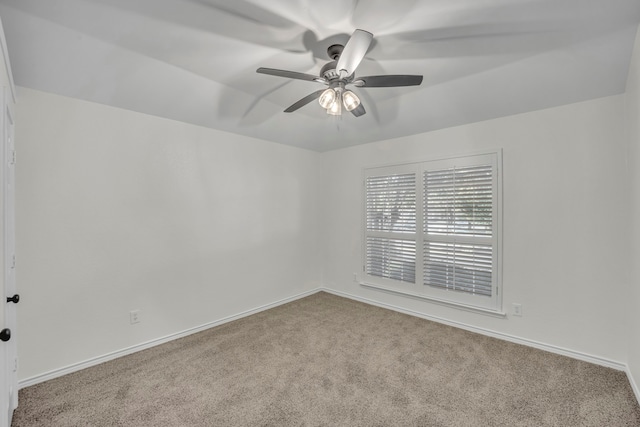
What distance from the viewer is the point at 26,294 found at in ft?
7.25

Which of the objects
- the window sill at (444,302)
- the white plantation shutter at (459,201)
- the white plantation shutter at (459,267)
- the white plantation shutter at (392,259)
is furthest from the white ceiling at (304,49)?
the window sill at (444,302)

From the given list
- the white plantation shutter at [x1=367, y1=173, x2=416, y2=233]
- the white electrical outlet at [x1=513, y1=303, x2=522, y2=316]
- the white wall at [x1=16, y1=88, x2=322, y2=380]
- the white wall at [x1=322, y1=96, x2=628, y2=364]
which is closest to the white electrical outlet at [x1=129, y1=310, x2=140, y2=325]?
the white wall at [x1=16, y1=88, x2=322, y2=380]

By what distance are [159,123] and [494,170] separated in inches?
138

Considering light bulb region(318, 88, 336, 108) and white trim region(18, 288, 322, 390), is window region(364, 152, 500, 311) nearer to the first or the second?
white trim region(18, 288, 322, 390)

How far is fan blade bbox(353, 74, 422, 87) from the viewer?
1.81 metres

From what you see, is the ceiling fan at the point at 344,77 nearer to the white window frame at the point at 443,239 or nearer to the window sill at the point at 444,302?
the white window frame at the point at 443,239

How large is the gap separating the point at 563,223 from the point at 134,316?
4.16m

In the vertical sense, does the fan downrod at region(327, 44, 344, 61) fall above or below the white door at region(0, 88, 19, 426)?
above

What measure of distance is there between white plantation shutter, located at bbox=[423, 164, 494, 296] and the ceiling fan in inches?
69.3

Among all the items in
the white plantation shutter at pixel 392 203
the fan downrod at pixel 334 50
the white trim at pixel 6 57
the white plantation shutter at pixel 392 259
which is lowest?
the white plantation shutter at pixel 392 259

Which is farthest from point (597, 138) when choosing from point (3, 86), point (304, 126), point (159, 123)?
point (3, 86)

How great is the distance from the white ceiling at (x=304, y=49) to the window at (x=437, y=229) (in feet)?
2.42

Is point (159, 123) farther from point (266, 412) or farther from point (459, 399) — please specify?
point (459, 399)

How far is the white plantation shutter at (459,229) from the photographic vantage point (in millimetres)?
3080
